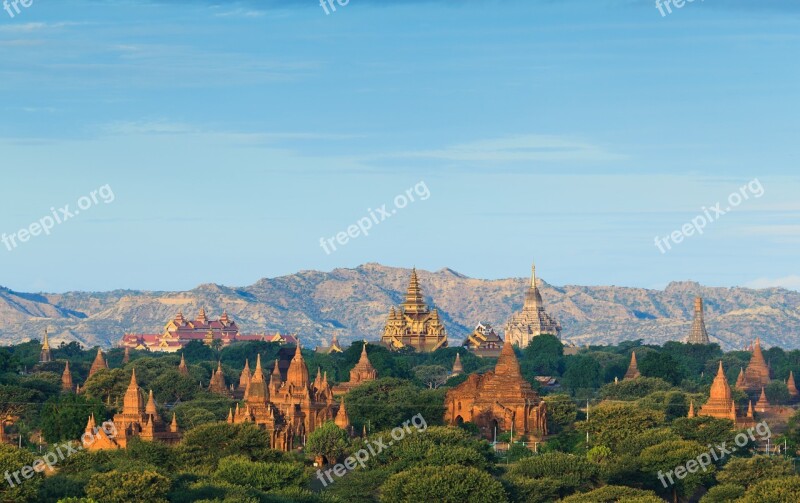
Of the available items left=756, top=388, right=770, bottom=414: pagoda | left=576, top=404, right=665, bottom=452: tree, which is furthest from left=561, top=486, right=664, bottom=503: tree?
left=756, top=388, right=770, bottom=414: pagoda

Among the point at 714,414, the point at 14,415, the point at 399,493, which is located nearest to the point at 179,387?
the point at 14,415

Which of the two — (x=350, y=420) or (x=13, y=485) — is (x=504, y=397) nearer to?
(x=350, y=420)

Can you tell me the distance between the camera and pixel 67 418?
15600 cm

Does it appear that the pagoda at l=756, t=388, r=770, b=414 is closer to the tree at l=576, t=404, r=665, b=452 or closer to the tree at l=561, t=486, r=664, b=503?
the tree at l=576, t=404, r=665, b=452

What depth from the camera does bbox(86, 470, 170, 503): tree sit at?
350 feet

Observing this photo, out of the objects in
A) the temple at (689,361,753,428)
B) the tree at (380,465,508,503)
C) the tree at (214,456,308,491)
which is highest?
the temple at (689,361,753,428)

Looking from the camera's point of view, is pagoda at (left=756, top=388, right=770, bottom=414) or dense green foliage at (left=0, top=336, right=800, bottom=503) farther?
pagoda at (left=756, top=388, right=770, bottom=414)

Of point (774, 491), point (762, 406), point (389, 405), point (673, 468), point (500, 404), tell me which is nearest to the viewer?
point (774, 491)

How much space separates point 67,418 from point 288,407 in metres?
16.7

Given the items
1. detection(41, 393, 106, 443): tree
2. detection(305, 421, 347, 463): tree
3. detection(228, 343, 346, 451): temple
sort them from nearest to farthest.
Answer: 1. detection(305, 421, 347, 463): tree
2. detection(228, 343, 346, 451): temple
3. detection(41, 393, 106, 443): tree
